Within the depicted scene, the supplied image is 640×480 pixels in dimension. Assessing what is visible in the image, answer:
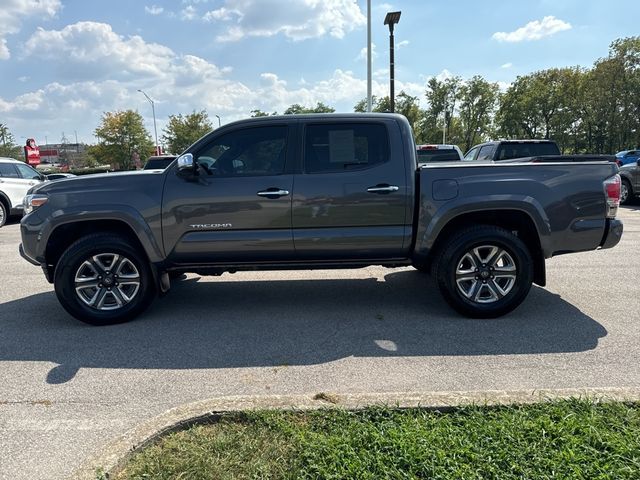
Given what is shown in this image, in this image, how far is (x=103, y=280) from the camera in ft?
14.4

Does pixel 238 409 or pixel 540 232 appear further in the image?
pixel 540 232

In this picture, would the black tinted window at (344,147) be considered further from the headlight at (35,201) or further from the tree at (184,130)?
the tree at (184,130)

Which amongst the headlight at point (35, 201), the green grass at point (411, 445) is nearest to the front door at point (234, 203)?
the headlight at point (35, 201)

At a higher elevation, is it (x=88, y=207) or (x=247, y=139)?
(x=247, y=139)

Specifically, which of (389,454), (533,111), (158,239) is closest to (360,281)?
(158,239)

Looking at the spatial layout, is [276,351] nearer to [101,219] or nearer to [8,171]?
[101,219]

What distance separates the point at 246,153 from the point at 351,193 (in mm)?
1111

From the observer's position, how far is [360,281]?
5.85 meters

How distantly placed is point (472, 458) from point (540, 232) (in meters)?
2.67

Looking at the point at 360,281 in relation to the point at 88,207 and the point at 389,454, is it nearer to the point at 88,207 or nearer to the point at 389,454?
the point at 88,207

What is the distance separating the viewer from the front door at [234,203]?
169 inches

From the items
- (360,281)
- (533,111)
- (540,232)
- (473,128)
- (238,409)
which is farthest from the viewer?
(473,128)

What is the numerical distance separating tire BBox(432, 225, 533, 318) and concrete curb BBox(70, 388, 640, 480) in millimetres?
1491

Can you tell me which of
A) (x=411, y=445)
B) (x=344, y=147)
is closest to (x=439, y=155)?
(x=344, y=147)
